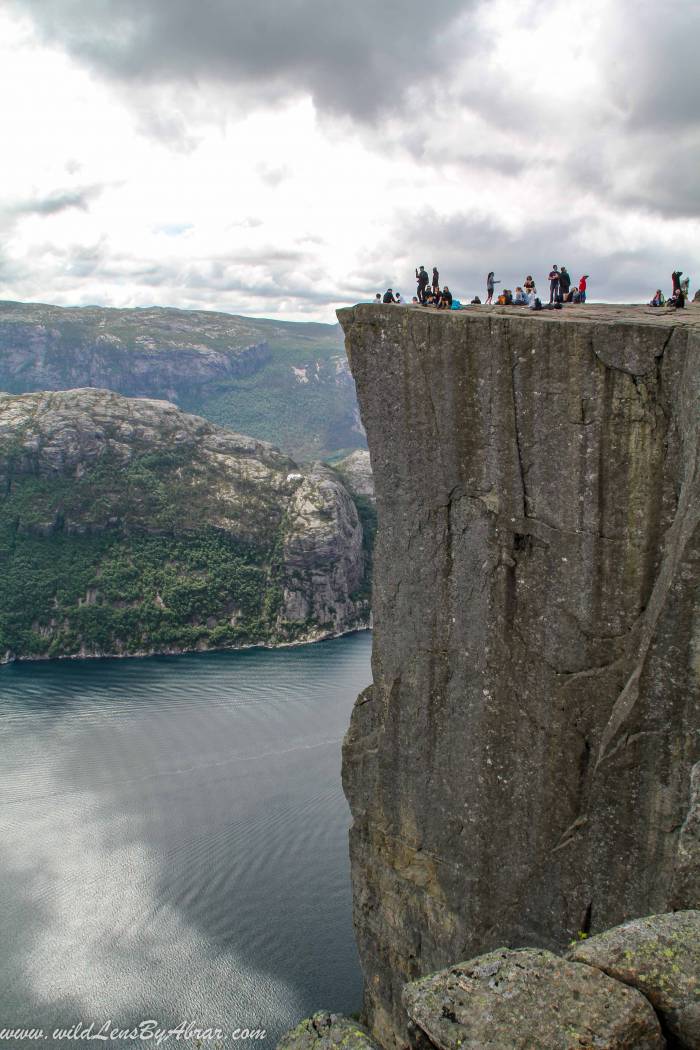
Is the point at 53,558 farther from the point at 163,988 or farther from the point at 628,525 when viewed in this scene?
the point at 628,525

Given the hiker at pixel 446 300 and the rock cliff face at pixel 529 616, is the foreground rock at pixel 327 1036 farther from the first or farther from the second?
the hiker at pixel 446 300

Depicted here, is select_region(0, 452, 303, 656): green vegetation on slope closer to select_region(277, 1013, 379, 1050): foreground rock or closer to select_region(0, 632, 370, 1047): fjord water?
select_region(0, 632, 370, 1047): fjord water

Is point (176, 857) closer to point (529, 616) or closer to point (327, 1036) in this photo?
point (529, 616)

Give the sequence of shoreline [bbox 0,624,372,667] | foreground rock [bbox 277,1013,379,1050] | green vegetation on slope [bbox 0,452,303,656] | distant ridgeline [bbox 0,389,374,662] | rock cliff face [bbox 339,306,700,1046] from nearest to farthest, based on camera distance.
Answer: foreground rock [bbox 277,1013,379,1050], rock cliff face [bbox 339,306,700,1046], shoreline [bbox 0,624,372,667], green vegetation on slope [bbox 0,452,303,656], distant ridgeline [bbox 0,389,374,662]

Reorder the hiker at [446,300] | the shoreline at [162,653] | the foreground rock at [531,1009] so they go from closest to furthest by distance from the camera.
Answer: the foreground rock at [531,1009]
the hiker at [446,300]
the shoreline at [162,653]

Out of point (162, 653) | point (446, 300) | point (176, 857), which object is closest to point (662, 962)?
point (446, 300)

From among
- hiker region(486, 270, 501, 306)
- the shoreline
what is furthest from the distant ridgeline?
hiker region(486, 270, 501, 306)

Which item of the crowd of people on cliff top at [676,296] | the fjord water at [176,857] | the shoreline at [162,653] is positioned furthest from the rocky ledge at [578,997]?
the shoreline at [162,653]
